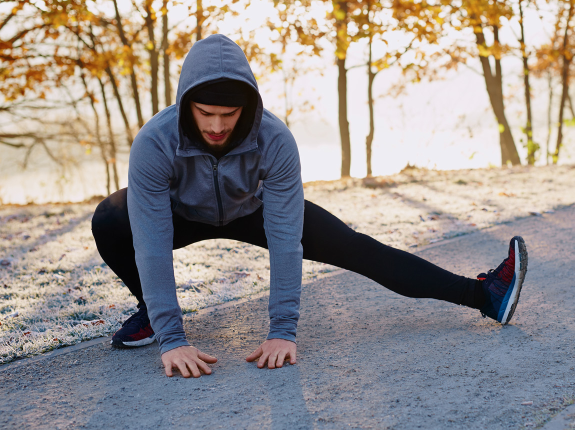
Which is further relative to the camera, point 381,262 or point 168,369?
point 381,262

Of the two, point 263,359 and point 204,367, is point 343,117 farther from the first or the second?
point 204,367

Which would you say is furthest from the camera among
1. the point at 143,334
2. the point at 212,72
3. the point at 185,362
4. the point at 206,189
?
the point at 143,334

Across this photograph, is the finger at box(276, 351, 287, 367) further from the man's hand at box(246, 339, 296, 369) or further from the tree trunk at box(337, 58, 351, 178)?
the tree trunk at box(337, 58, 351, 178)

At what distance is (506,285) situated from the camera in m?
2.54

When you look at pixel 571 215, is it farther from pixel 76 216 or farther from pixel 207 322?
pixel 76 216

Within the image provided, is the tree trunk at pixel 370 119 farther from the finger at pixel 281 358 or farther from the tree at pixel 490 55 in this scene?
the finger at pixel 281 358

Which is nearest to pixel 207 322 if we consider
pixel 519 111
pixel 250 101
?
pixel 250 101

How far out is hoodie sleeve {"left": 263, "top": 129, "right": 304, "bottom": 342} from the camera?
7.50ft

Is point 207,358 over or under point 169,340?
under

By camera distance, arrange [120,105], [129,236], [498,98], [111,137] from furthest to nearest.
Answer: [498,98]
[120,105]
[111,137]
[129,236]

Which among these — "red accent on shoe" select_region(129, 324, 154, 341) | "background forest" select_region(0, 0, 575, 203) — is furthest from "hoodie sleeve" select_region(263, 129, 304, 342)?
"background forest" select_region(0, 0, 575, 203)

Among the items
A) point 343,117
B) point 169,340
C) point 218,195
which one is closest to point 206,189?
point 218,195

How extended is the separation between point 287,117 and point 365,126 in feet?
9.78

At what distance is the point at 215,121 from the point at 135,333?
114 cm
